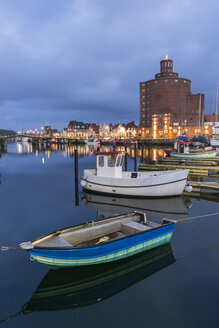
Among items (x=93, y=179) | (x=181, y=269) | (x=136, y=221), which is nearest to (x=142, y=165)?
(x=93, y=179)

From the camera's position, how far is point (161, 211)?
18.6 meters

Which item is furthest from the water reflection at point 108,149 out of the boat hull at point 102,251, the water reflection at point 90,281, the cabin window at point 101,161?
the water reflection at point 90,281

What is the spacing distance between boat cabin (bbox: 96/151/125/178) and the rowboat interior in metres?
9.23

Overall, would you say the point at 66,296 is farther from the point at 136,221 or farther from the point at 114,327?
the point at 136,221

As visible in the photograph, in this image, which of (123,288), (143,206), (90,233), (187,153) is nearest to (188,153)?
(187,153)

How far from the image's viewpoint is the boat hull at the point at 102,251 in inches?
362

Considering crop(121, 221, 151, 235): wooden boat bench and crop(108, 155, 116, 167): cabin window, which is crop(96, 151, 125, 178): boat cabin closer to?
crop(108, 155, 116, 167): cabin window

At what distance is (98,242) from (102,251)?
1273 millimetres

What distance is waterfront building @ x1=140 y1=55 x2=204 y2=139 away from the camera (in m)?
137

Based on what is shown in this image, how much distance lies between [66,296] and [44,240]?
2448mm

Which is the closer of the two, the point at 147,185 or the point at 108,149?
the point at 147,185

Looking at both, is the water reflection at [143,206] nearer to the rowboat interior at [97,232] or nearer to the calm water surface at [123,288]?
the calm water surface at [123,288]

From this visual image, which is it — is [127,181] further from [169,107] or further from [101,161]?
[169,107]

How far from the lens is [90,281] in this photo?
970 centimetres
